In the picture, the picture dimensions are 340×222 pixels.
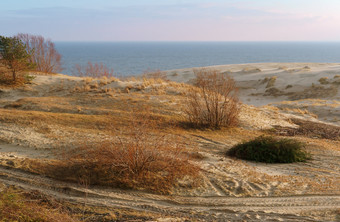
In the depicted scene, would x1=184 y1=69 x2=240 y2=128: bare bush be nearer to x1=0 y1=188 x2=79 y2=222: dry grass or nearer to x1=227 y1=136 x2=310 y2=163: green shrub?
x1=227 y1=136 x2=310 y2=163: green shrub

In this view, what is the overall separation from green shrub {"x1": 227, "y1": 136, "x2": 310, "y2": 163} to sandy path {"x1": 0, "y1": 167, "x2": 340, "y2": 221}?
216 cm

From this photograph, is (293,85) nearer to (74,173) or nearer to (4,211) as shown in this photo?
(74,173)

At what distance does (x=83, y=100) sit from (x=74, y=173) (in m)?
8.32

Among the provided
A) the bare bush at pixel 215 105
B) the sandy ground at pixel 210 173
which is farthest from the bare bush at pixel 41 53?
the bare bush at pixel 215 105

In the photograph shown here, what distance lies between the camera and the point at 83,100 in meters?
14.8

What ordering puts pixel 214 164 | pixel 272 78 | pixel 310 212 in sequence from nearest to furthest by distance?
pixel 310 212 → pixel 214 164 → pixel 272 78

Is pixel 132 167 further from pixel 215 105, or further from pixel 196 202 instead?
pixel 215 105

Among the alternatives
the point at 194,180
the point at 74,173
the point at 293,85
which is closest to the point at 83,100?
the point at 74,173

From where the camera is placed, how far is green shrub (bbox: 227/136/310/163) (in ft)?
28.0

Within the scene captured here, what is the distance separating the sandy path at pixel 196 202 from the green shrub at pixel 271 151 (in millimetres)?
2156

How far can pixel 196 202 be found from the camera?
6.05 m

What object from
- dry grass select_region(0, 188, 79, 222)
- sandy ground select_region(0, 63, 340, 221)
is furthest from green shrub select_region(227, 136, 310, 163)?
dry grass select_region(0, 188, 79, 222)

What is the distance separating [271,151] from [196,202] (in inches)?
134

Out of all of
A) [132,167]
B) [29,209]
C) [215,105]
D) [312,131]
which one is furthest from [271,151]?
[29,209]
